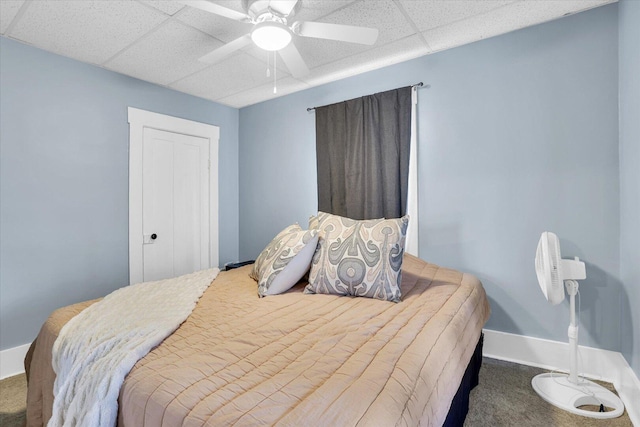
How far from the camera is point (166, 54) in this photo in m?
2.51

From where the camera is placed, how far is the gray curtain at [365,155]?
A: 2.70 metres

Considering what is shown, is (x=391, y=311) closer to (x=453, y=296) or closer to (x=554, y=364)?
(x=453, y=296)

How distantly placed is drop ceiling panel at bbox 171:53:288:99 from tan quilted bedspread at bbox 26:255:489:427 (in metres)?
2.04

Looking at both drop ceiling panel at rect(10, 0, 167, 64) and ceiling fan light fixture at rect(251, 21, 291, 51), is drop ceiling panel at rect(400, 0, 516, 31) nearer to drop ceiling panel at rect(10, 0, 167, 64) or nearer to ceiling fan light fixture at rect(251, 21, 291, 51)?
ceiling fan light fixture at rect(251, 21, 291, 51)

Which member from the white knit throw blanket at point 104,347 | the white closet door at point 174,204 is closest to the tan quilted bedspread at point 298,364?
the white knit throw blanket at point 104,347

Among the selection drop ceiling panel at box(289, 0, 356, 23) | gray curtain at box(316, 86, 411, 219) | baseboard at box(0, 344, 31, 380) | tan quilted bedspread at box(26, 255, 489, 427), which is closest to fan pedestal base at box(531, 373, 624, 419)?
tan quilted bedspread at box(26, 255, 489, 427)

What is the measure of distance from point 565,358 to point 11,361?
13.2ft

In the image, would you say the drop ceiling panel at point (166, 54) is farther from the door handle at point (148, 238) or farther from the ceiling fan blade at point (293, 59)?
the door handle at point (148, 238)

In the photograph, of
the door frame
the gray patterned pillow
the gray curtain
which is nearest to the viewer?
the gray patterned pillow

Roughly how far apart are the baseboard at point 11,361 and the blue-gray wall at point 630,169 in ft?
13.4

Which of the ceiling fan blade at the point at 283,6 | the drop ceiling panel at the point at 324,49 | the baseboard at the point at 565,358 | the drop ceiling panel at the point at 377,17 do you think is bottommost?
the baseboard at the point at 565,358

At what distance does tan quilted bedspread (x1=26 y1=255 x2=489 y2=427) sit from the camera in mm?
812

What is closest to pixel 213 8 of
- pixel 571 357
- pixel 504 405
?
pixel 504 405

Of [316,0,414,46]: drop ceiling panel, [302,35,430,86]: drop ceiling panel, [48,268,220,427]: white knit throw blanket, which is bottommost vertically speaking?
[48,268,220,427]: white knit throw blanket
